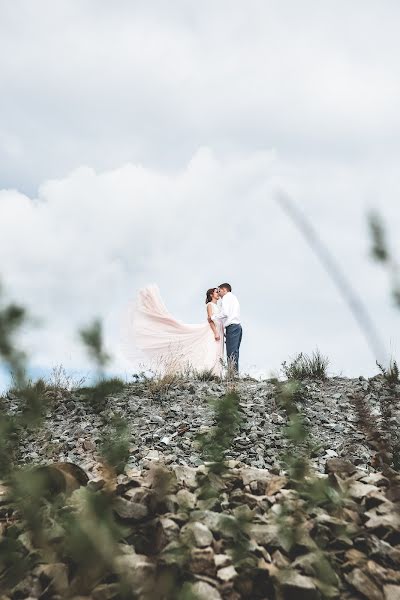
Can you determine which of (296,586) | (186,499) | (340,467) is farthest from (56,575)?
(340,467)

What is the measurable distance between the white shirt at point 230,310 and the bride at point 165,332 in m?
0.28

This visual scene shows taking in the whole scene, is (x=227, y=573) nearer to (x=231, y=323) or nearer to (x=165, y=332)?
(x=231, y=323)

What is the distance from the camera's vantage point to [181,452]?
679cm

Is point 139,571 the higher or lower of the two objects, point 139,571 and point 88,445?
the lower

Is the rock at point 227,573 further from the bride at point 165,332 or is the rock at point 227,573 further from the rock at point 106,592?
the bride at point 165,332

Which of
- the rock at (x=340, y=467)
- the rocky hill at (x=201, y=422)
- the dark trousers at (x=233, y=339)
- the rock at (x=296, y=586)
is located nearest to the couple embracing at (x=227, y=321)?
the dark trousers at (x=233, y=339)

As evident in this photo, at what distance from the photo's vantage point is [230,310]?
1266 cm

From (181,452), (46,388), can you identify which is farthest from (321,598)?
(46,388)

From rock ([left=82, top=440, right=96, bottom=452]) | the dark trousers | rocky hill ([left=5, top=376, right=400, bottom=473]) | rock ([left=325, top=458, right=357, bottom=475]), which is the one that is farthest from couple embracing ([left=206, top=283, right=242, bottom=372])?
rock ([left=325, top=458, right=357, bottom=475])

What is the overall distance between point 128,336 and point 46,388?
3376mm

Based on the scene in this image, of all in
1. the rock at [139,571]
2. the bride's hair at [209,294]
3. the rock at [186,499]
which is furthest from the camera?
the bride's hair at [209,294]

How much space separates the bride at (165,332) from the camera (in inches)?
506

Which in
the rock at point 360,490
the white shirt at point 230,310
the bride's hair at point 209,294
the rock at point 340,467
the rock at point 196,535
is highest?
the bride's hair at point 209,294

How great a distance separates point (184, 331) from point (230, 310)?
119cm
